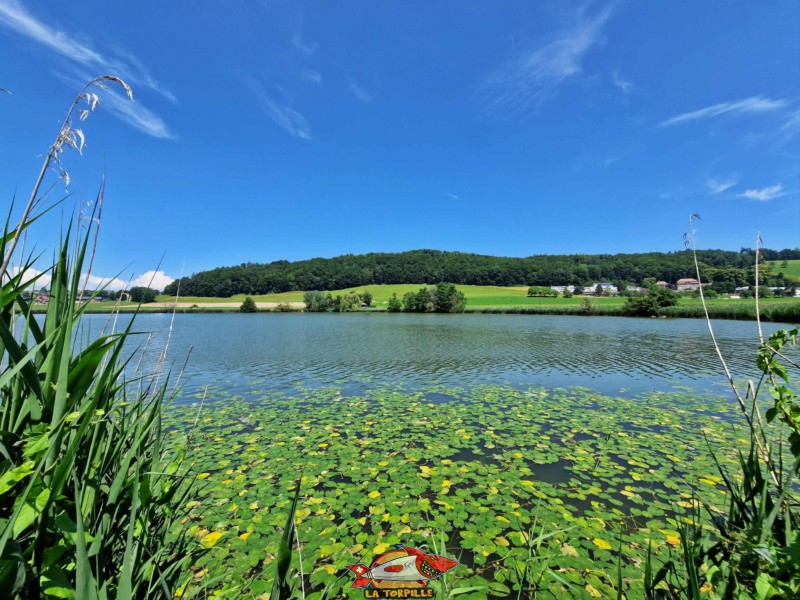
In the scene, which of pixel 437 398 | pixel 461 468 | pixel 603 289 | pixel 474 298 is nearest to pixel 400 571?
pixel 461 468

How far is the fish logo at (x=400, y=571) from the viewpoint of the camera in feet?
10.9

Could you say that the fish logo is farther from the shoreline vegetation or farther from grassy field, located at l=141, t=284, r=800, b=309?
grassy field, located at l=141, t=284, r=800, b=309

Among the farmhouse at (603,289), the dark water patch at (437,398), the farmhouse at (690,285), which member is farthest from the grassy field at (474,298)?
the dark water patch at (437,398)

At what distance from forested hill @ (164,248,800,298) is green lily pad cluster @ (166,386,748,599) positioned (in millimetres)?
91016

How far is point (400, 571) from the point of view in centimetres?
354

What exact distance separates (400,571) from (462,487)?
2.35 meters

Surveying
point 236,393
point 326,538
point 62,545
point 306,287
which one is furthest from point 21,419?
point 306,287

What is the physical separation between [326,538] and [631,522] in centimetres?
398

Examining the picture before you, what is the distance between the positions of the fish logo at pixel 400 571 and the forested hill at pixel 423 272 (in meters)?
95.1

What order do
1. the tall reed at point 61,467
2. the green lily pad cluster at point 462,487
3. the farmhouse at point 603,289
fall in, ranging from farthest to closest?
the farmhouse at point 603,289, the green lily pad cluster at point 462,487, the tall reed at point 61,467

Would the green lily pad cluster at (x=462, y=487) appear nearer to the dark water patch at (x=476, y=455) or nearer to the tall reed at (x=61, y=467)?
the dark water patch at (x=476, y=455)

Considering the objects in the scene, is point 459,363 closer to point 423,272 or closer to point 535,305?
point 535,305

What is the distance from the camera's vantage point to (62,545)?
1.42m

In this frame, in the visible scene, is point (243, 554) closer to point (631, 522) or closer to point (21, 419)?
point (21, 419)
